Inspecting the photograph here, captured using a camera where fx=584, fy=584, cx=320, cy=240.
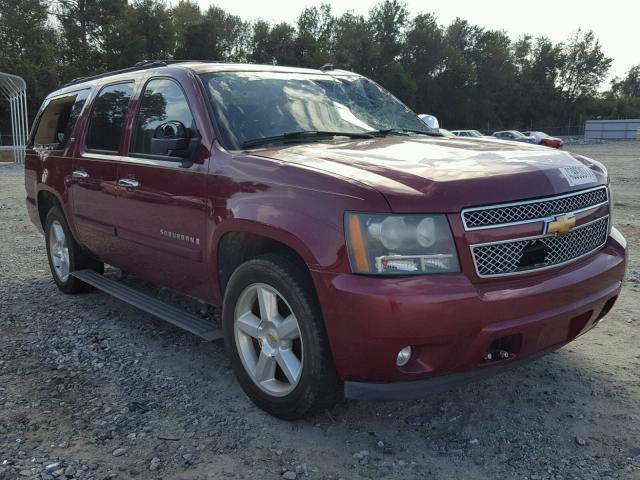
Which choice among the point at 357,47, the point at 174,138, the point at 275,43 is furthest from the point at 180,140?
the point at 357,47

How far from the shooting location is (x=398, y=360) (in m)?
2.59

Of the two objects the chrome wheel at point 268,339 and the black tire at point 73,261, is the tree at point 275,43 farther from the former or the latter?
the chrome wheel at point 268,339

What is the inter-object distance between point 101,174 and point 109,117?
49 centimetres

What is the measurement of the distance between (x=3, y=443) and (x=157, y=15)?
59.1 m

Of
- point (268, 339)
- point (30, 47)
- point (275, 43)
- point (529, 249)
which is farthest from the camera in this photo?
point (275, 43)

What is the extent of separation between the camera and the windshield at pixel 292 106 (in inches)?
141

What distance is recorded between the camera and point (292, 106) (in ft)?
12.6

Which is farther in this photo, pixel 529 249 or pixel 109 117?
pixel 109 117

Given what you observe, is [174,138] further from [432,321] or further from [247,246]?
[432,321]

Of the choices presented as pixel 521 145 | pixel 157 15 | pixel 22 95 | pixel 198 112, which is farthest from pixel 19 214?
pixel 157 15

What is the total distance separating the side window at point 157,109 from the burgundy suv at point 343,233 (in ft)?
0.05

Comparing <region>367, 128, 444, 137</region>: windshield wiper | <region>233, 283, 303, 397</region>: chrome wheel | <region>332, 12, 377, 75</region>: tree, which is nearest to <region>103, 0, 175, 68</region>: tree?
<region>332, 12, 377, 75</region>: tree

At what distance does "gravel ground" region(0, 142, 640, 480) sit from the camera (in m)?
2.70

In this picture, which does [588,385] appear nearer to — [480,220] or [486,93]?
[480,220]
